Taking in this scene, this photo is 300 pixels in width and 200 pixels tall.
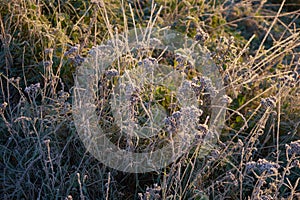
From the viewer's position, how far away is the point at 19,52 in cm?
319

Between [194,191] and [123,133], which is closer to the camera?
[194,191]

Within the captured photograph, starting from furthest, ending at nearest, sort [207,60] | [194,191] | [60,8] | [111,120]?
[60,8] < [207,60] < [111,120] < [194,191]

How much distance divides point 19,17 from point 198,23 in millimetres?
1273

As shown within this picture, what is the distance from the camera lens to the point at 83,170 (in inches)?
94.3

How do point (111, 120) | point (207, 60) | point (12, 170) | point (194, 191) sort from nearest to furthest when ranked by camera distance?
point (194, 191) < point (12, 170) < point (111, 120) < point (207, 60)

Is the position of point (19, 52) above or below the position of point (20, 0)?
below

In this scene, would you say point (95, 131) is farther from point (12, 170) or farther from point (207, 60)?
point (207, 60)

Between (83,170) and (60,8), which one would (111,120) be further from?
(60,8)

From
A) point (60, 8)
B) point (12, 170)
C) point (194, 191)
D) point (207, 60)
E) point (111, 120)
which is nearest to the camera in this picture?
point (194, 191)

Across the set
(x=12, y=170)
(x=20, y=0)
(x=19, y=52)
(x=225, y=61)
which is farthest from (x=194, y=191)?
(x=20, y=0)

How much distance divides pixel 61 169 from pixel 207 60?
3.92 feet

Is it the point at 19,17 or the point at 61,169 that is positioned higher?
the point at 19,17

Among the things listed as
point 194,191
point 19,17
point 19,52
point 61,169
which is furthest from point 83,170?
point 19,17

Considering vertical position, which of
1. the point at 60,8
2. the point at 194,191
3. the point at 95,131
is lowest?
the point at 194,191
